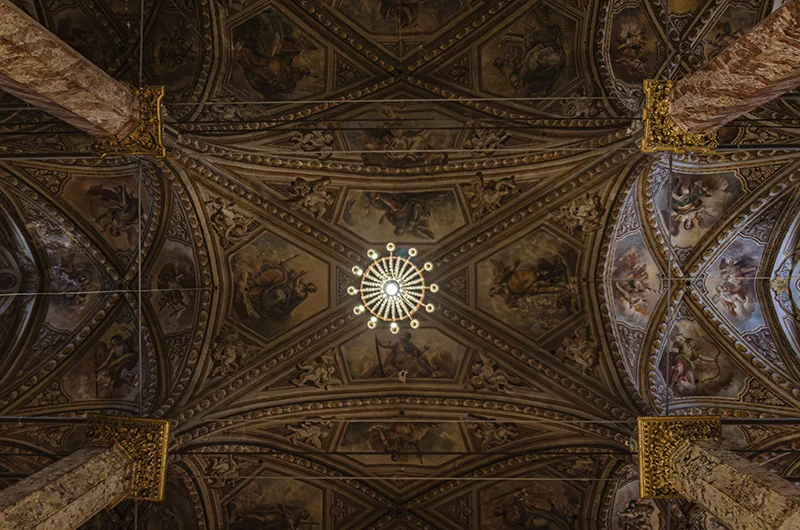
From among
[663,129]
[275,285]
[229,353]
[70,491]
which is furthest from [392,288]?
[70,491]

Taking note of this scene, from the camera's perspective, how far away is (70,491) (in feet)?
23.7

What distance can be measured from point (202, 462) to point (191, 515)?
971 millimetres

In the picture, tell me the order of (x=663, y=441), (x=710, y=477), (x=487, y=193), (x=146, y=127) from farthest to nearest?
1. (x=487, y=193)
2. (x=663, y=441)
3. (x=146, y=127)
4. (x=710, y=477)

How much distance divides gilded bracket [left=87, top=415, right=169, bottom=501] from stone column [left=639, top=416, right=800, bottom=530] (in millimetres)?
5779

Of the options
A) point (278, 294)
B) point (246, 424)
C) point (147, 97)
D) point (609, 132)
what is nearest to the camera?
point (147, 97)

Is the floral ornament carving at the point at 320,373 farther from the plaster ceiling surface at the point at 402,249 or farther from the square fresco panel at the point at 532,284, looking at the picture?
the square fresco panel at the point at 532,284

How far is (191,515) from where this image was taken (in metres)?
11.6

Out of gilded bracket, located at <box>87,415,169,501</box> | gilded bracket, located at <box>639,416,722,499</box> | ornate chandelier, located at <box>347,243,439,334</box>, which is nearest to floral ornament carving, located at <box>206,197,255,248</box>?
ornate chandelier, located at <box>347,243,439,334</box>

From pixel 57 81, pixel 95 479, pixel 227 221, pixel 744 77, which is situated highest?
pixel 227 221

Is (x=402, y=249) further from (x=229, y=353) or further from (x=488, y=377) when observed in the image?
(x=229, y=353)

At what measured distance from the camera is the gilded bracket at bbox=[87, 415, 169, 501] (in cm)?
875

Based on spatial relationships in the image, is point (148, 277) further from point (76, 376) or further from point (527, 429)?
point (527, 429)

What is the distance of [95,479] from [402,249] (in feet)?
20.0

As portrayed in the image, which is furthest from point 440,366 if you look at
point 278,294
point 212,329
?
point 212,329
